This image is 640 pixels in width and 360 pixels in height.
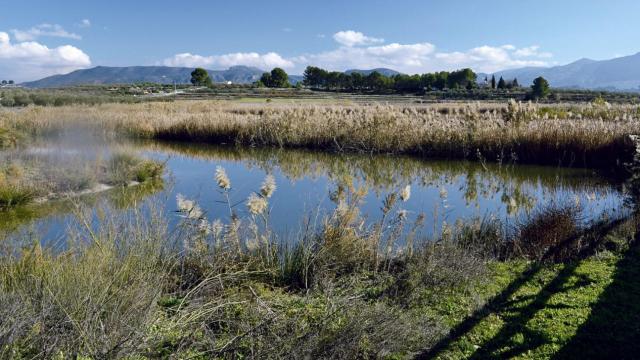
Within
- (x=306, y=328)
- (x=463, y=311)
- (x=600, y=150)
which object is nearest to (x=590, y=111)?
(x=600, y=150)

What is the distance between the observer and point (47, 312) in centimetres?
317

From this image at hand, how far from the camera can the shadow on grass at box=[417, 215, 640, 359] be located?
3.69m

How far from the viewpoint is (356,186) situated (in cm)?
1123

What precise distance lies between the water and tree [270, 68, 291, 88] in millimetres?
87535

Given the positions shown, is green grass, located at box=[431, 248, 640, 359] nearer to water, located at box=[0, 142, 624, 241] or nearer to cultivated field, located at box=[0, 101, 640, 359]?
cultivated field, located at box=[0, 101, 640, 359]

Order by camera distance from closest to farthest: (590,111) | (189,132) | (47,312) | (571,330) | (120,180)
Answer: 1. (47,312)
2. (571,330)
3. (120,180)
4. (590,111)
5. (189,132)

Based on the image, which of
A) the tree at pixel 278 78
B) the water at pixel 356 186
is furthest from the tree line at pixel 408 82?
the water at pixel 356 186

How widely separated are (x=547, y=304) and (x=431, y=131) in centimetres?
1220

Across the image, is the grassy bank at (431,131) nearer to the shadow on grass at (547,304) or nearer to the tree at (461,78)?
the shadow on grass at (547,304)

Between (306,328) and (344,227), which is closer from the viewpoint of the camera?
(306,328)

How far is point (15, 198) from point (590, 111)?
58.5 ft

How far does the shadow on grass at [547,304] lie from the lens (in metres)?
3.69

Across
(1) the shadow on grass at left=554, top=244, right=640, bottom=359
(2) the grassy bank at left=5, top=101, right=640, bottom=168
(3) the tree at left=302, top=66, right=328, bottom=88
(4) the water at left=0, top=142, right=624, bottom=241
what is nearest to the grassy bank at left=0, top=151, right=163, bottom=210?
(4) the water at left=0, top=142, right=624, bottom=241

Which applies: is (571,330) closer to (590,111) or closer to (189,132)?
(590,111)
